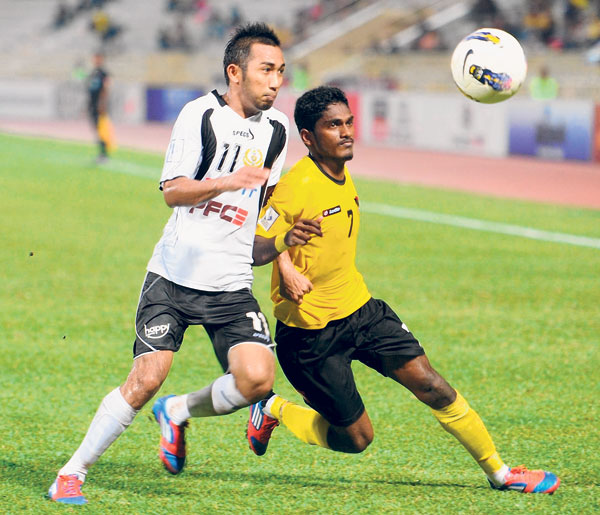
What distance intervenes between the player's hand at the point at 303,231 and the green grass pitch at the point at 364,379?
4.19ft

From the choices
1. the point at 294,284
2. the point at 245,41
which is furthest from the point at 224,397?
the point at 245,41

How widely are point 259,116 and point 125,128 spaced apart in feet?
118

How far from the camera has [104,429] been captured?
16.3 ft

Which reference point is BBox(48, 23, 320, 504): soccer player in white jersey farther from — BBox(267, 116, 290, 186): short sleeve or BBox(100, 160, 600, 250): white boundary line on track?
BBox(100, 160, 600, 250): white boundary line on track

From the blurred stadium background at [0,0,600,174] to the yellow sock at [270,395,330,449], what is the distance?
2114 centimetres

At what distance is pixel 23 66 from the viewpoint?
5369 cm

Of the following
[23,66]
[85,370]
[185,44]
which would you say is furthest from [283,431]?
[23,66]

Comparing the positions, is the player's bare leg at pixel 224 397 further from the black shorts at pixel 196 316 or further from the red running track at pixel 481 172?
the red running track at pixel 481 172

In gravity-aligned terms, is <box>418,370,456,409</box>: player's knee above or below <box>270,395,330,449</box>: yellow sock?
above

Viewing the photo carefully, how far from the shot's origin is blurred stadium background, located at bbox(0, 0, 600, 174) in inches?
1110

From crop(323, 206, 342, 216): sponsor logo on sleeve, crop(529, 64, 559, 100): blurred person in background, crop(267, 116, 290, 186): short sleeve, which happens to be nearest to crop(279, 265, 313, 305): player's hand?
crop(323, 206, 342, 216): sponsor logo on sleeve

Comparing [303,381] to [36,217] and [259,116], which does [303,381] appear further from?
[36,217]

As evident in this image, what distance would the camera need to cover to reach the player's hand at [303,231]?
4.93 meters

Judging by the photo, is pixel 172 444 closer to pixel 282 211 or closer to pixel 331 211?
pixel 282 211
